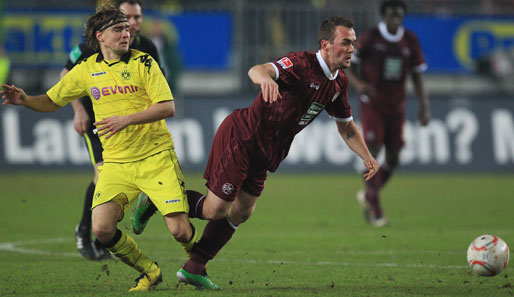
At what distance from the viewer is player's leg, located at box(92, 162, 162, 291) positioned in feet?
19.6

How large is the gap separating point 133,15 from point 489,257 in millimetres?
3813

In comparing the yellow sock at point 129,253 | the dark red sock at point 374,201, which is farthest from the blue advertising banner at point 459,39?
the yellow sock at point 129,253

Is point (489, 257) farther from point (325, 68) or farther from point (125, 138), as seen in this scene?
point (125, 138)

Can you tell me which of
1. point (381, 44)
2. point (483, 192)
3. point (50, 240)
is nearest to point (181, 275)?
point (50, 240)

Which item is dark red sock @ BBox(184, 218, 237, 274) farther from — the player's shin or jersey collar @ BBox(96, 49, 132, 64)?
jersey collar @ BBox(96, 49, 132, 64)

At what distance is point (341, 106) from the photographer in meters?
6.59

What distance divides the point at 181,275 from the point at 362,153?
67.3 inches

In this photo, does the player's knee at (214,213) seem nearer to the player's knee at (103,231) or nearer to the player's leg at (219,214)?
the player's leg at (219,214)

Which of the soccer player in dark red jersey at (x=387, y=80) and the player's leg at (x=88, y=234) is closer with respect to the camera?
the player's leg at (x=88, y=234)

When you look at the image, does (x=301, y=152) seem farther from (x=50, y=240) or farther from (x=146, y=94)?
(x=146, y=94)

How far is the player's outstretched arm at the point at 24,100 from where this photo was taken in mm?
6066

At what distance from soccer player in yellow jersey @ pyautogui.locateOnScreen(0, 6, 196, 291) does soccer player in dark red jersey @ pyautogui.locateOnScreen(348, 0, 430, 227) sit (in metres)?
4.81

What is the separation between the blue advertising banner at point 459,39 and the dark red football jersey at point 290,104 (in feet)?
44.1

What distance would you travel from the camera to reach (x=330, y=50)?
20.7 ft
